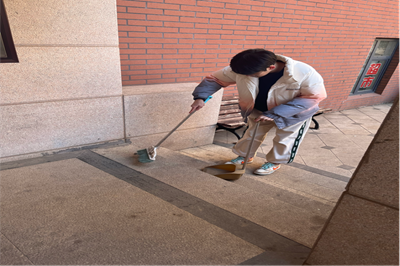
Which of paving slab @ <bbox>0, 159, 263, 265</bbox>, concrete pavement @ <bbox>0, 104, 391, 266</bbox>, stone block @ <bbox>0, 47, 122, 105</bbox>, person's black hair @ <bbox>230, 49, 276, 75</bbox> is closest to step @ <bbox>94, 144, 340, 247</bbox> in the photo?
concrete pavement @ <bbox>0, 104, 391, 266</bbox>

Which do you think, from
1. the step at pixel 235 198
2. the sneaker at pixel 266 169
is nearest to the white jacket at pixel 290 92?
the sneaker at pixel 266 169

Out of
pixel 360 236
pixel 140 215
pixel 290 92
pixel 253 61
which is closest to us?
pixel 360 236

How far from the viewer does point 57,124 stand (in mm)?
2904

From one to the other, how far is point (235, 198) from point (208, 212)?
1.40 feet

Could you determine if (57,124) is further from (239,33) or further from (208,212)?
(239,33)

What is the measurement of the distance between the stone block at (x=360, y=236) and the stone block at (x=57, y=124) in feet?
8.97

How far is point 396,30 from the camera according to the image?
7281 mm

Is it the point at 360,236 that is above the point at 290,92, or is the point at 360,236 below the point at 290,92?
below

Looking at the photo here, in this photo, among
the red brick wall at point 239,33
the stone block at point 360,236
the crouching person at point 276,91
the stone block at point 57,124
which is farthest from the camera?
the red brick wall at point 239,33

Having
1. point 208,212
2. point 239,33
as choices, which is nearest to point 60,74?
point 208,212

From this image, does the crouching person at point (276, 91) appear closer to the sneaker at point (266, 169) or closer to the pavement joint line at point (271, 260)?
the sneaker at point (266, 169)

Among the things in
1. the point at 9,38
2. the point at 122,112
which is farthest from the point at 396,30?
the point at 9,38

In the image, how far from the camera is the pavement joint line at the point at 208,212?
5.41ft

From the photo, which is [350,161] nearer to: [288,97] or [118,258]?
[288,97]
